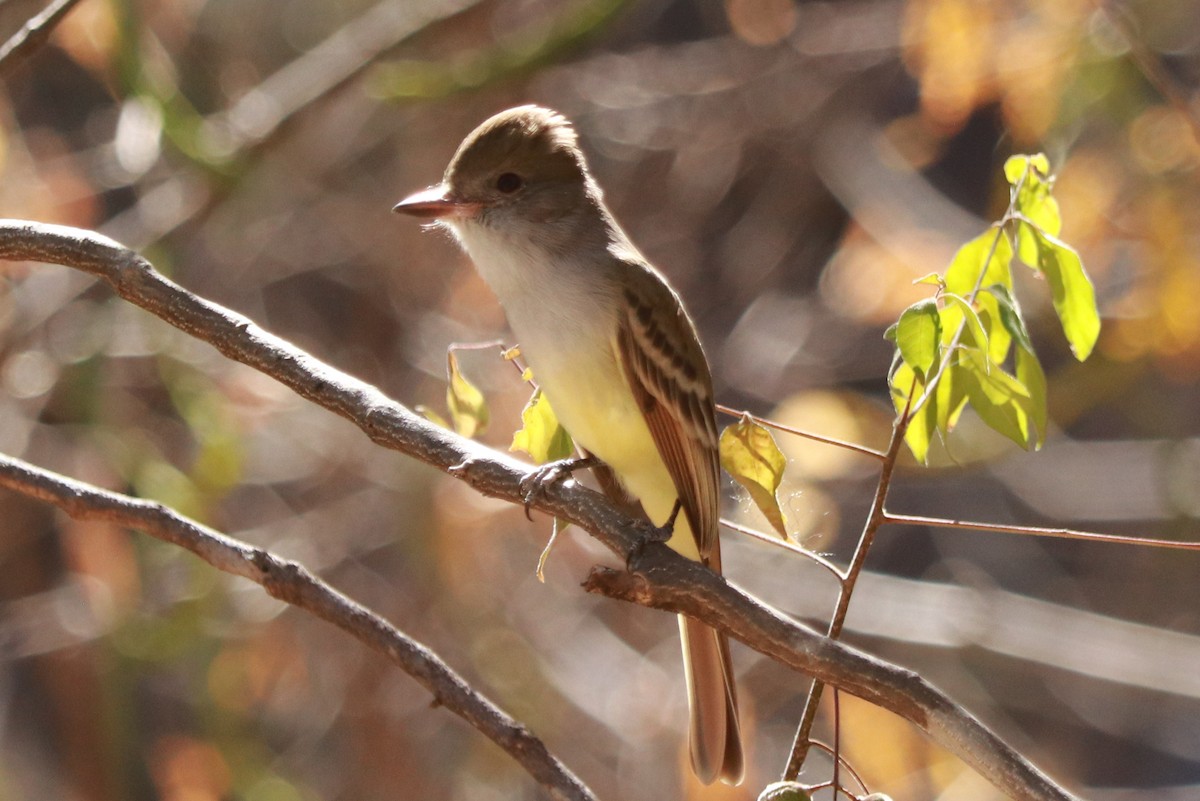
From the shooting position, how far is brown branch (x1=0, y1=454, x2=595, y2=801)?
6.45ft

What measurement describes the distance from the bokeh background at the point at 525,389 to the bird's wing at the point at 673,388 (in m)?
1.77

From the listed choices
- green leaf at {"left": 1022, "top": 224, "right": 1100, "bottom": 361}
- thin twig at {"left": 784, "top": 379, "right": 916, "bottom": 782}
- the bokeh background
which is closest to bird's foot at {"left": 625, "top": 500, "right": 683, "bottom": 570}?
thin twig at {"left": 784, "top": 379, "right": 916, "bottom": 782}

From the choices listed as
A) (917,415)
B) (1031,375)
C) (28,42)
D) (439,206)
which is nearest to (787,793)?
(917,415)

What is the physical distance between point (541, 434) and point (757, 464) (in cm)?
64

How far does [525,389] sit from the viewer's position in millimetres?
5078

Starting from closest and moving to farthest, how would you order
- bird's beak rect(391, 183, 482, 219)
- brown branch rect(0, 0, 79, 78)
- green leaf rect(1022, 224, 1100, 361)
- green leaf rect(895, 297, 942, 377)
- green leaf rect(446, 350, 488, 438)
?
green leaf rect(895, 297, 942, 377), green leaf rect(1022, 224, 1100, 361), brown branch rect(0, 0, 79, 78), green leaf rect(446, 350, 488, 438), bird's beak rect(391, 183, 482, 219)

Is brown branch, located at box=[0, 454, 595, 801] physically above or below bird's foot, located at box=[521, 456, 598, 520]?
below

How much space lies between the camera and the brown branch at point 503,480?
1.66 metres

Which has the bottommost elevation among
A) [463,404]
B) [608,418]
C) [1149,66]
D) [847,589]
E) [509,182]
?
[847,589]

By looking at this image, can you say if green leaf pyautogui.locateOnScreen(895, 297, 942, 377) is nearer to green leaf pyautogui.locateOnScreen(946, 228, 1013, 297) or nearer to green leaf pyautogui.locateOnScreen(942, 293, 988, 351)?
green leaf pyautogui.locateOnScreen(942, 293, 988, 351)

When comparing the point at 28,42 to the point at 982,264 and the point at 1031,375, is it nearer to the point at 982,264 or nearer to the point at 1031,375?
the point at 982,264

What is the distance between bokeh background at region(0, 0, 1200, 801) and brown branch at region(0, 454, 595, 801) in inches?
72.9

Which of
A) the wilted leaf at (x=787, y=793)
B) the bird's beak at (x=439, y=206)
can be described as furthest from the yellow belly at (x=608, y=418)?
the wilted leaf at (x=787, y=793)

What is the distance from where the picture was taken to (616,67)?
260 inches
